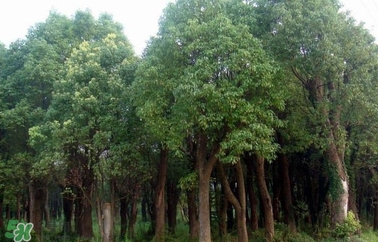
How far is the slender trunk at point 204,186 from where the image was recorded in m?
15.2

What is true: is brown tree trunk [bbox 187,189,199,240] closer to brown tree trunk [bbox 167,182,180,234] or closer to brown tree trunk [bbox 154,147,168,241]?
brown tree trunk [bbox 154,147,168,241]

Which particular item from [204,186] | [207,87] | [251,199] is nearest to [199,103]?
[207,87]

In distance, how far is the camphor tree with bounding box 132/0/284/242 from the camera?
1373 cm

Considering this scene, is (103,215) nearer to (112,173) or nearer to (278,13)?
(112,173)

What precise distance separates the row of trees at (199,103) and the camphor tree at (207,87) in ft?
0.16

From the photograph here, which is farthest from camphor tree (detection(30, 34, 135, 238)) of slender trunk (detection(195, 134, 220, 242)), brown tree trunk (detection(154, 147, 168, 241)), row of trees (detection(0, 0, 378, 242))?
slender trunk (detection(195, 134, 220, 242))

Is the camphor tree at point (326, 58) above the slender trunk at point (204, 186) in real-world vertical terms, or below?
above

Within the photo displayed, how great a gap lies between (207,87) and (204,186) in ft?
13.3

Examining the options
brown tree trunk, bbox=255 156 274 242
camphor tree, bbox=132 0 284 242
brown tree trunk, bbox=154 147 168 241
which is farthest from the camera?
brown tree trunk, bbox=154 147 168 241

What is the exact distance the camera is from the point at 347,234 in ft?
52.7

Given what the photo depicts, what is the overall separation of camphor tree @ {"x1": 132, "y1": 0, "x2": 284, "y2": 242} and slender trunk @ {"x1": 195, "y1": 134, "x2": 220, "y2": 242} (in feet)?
0.12

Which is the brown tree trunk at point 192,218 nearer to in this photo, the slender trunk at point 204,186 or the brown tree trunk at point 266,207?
the brown tree trunk at point 266,207

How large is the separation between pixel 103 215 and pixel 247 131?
Result: 27.0 ft

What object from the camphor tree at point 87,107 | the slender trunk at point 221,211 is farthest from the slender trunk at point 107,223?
the slender trunk at point 221,211
